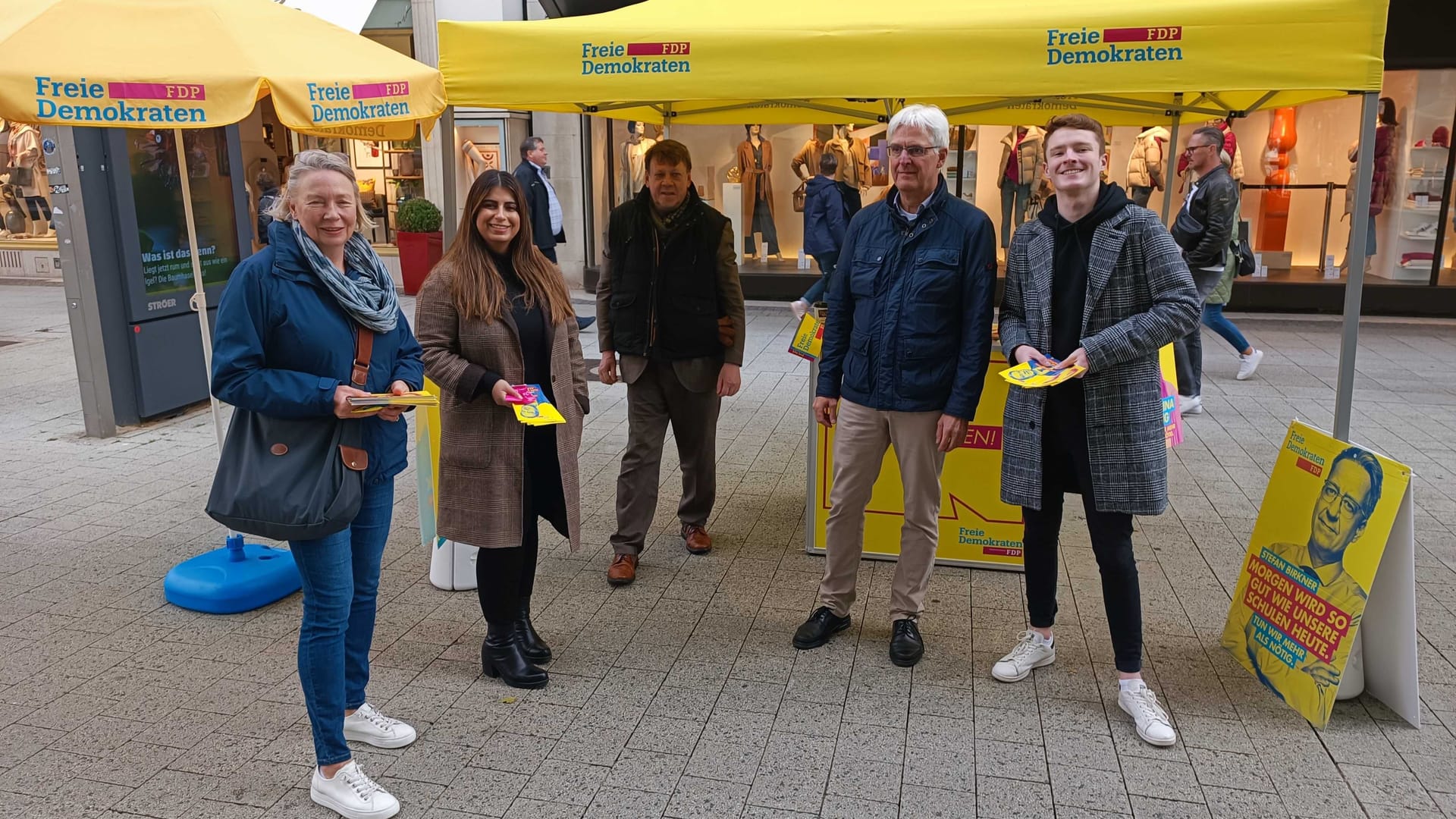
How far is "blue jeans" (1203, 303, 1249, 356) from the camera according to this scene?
8.41 meters

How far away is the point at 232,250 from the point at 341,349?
5886mm

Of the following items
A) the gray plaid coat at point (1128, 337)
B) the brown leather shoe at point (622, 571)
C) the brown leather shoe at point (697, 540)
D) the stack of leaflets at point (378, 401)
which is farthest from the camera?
the brown leather shoe at point (697, 540)

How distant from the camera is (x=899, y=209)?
12.6ft

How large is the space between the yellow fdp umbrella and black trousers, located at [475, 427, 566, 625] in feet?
4.76

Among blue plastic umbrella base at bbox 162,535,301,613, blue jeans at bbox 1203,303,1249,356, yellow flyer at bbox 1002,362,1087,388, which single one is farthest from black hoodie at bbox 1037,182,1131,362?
blue jeans at bbox 1203,303,1249,356

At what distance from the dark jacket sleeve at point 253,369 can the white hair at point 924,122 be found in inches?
82.0

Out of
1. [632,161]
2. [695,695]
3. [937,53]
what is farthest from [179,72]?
[632,161]

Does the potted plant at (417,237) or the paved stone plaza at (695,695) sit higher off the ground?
the potted plant at (417,237)

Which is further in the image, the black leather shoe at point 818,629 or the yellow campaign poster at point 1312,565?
the black leather shoe at point 818,629

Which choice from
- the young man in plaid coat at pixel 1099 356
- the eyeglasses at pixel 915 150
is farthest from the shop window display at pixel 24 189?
the young man in plaid coat at pixel 1099 356

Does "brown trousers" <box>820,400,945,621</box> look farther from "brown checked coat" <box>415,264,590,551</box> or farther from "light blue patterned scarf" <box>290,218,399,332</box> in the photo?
"light blue patterned scarf" <box>290,218,399,332</box>

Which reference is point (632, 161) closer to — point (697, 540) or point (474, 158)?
point (474, 158)

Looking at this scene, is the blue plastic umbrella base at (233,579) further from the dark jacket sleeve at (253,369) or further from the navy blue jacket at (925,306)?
the navy blue jacket at (925,306)

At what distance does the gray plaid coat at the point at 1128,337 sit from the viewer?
3346 millimetres
